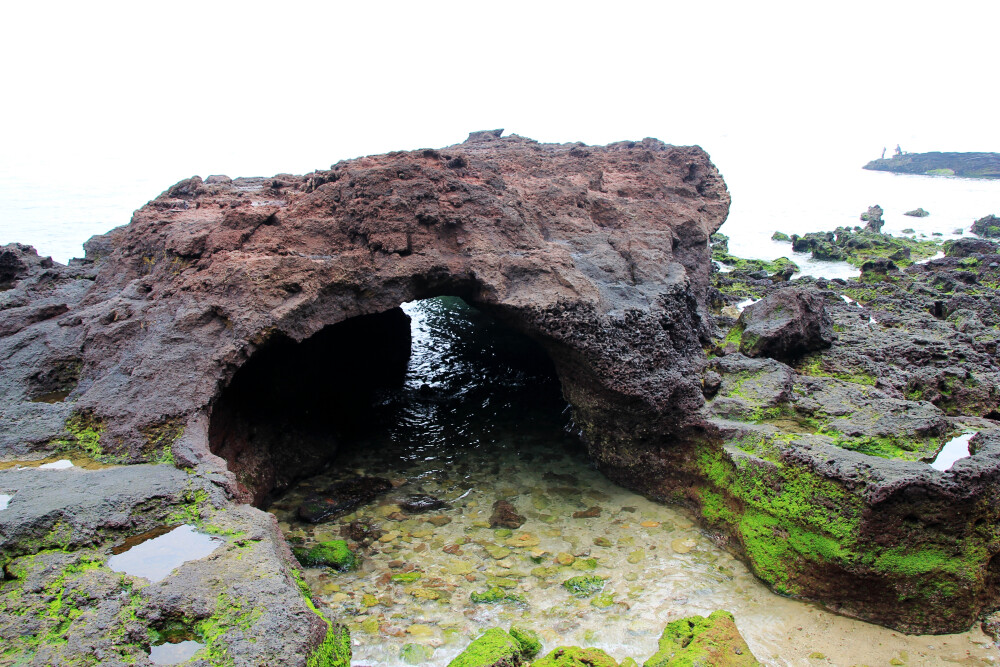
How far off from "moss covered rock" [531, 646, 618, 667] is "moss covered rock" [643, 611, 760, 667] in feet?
0.95

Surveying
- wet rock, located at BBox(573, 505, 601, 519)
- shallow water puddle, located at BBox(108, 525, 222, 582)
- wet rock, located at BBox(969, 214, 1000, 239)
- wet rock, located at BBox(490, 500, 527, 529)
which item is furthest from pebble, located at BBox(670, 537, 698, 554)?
wet rock, located at BBox(969, 214, 1000, 239)

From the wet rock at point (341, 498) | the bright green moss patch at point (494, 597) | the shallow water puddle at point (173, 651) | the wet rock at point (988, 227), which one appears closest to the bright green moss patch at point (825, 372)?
the bright green moss patch at point (494, 597)

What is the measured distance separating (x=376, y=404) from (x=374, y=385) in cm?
53

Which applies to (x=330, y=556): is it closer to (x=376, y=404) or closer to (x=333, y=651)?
(x=333, y=651)

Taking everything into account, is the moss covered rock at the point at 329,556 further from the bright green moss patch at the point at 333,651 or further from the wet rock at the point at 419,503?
the bright green moss patch at the point at 333,651

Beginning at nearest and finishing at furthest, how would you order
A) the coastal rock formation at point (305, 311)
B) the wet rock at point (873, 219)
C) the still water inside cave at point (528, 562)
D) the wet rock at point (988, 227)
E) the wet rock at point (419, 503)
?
the still water inside cave at point (528, 562)
the coastal rock formation at point (305, 311)
the wet rock at point (419, 503)
the wet rock at point (988, 227)
the wet rock at point (873, 219)

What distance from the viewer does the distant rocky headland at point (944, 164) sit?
39531 millimetres

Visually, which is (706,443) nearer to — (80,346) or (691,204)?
(691,204)

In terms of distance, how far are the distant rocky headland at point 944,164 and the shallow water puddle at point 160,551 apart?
48564 mm

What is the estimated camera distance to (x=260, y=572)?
10.4 feet

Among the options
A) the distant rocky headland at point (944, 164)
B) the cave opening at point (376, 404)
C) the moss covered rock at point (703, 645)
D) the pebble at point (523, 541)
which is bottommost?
the pebble at point (523, 541)

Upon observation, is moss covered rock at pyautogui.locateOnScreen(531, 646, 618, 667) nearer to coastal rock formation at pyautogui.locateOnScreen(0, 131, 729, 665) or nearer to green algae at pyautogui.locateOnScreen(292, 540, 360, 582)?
coastal rock formation at pyautogui.locateOnScreen(0, 131, 729, 665)

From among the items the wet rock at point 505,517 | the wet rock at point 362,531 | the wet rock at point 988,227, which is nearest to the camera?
the wet rock at point 362,531

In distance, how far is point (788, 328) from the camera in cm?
661
